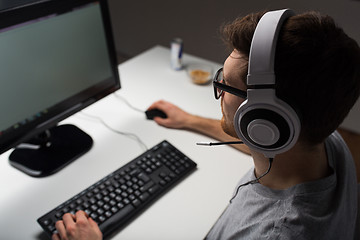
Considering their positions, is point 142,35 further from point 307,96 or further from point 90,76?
point 307,96

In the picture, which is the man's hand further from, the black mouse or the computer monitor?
the black mouse

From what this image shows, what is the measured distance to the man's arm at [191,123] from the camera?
1.10 metres

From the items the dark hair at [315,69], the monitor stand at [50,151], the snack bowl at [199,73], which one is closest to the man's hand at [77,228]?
the monitor stand at [50,151]

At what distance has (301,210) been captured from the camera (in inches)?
24.6

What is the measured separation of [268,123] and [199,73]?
3.08 ft

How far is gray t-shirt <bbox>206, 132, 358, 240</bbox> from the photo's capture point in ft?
2.02

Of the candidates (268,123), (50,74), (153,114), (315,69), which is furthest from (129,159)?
(315,69)

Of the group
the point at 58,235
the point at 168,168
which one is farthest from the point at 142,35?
the point at 58,235

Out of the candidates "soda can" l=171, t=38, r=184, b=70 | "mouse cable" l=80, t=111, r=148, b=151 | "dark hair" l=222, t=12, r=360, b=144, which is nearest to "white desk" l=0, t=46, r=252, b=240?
"mouse cable" l=80, t=111, r=148, b=151

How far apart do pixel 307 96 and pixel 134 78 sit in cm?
104

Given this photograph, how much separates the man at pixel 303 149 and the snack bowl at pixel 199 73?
0.67 m

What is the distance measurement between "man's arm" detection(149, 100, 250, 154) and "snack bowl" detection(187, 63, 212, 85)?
0.29 metres

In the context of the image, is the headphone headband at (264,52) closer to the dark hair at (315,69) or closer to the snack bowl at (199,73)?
the dark hair at (315,69)

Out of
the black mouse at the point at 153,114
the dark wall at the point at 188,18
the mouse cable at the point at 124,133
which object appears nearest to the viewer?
the mouse cable at the point at 124,133
